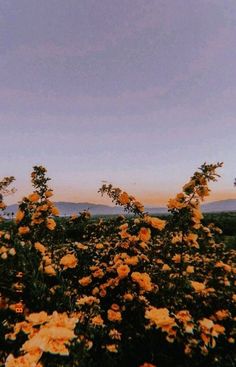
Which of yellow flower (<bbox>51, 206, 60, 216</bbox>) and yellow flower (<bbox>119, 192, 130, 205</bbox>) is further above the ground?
yellow flower (<bbox>119, 192, 130, 205</bbox>)

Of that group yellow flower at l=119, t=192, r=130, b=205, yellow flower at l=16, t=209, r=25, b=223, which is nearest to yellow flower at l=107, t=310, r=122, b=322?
yellow flower at l=16, t=209, r=25, b=223

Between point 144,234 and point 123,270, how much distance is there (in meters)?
0.51

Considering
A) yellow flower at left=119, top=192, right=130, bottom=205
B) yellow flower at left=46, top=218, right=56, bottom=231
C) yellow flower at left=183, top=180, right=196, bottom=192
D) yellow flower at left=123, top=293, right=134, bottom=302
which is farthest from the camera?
Answer: yellow flower at left=119, top=192, right=130, bottom=205

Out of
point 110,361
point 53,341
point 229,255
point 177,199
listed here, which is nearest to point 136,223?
point 177,199

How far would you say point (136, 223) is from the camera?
13.1 ft

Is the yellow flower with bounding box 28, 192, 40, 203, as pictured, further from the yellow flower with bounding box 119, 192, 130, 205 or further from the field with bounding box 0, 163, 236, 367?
the yellow flower with bounding box 119, 192, 130, 205

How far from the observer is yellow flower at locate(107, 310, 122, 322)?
11.3ft

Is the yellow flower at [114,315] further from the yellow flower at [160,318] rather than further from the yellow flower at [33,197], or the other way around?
the yellow flower at [33,197]

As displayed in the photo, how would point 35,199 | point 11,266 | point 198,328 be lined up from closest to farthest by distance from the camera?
point 11,266 < point 198,328 < point 35,199

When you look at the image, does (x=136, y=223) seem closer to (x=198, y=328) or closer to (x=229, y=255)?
(x=198, y=328)

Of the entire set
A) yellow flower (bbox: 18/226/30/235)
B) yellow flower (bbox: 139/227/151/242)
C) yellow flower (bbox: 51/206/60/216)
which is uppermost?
yellow flower (bbox: 51/206/60/216)

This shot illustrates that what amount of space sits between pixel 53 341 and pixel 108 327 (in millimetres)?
1883

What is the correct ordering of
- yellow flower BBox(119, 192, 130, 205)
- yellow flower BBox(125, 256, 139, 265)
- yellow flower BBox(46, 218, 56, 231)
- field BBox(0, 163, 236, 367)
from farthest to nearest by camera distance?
yellow flower BBox(119, 192, 130, 205) → yellow flower BBox(46, 218, 56, 231) → yellow flower BBox(125, 256, 139, 265) → field BBox(0, 163, 236, 367)

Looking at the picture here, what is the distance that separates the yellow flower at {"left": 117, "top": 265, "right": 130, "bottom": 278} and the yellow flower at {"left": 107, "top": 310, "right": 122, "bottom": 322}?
16.0 inches
